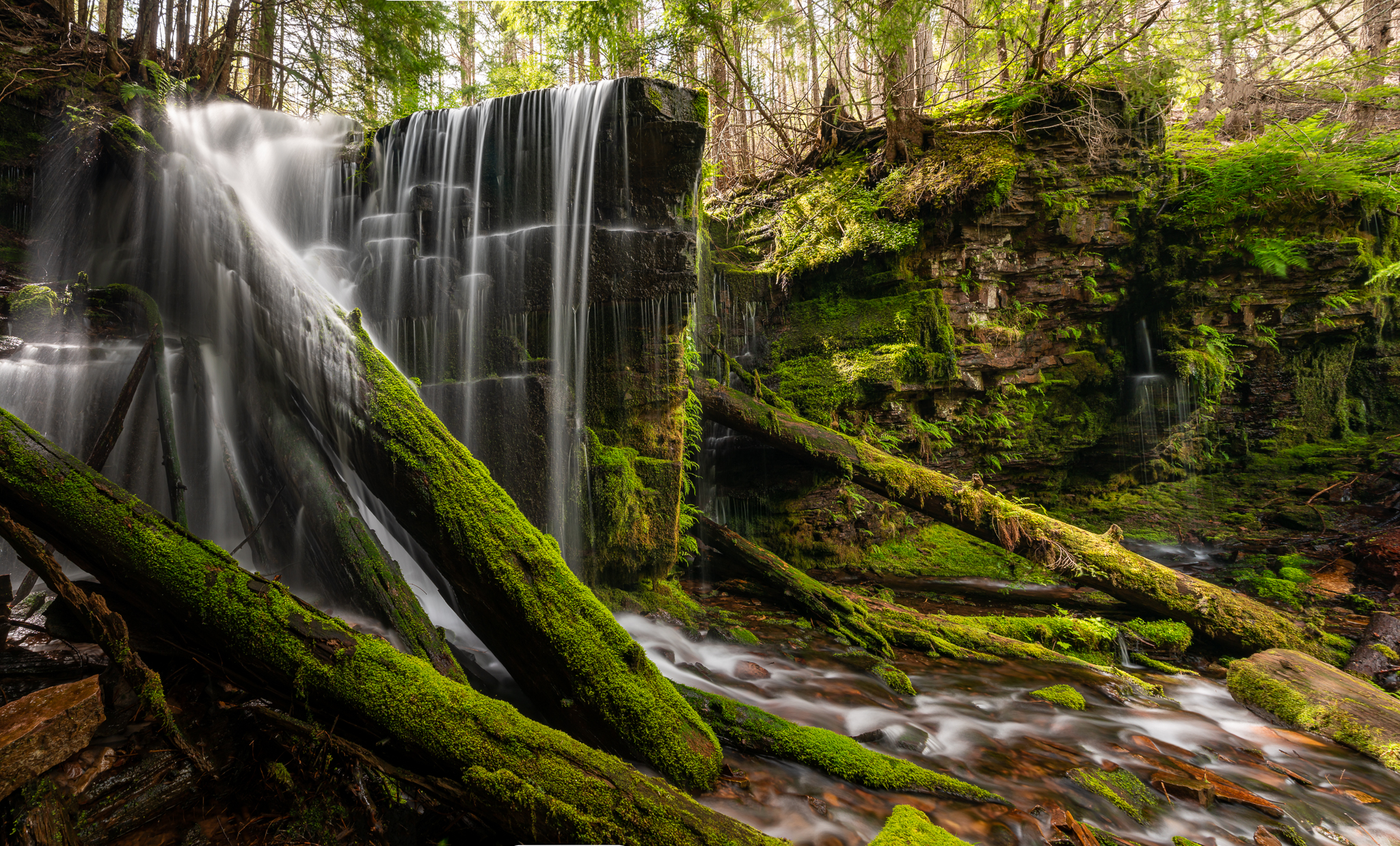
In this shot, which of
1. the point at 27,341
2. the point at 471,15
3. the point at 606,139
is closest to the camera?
the point at 27,341

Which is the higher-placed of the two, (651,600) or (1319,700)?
(651,600)

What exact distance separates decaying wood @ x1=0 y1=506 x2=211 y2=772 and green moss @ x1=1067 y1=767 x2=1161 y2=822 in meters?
4.19

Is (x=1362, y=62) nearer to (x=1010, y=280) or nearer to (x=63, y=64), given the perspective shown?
(x=1010, y=280)

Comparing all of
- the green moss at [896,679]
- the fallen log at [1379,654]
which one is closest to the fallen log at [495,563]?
the green moss at [896,679]

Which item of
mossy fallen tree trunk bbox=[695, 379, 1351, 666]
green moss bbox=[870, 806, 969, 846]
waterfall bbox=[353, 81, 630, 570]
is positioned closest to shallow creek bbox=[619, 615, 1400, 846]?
green moss bbox=[870, 806, 969, 846]

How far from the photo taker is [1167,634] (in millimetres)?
5383

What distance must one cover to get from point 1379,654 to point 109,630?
8948mm

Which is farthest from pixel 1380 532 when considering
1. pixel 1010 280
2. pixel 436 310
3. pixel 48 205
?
pixel 48 205

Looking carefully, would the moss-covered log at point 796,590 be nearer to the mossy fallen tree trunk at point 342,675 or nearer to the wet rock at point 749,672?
the wet rock at point 749,672

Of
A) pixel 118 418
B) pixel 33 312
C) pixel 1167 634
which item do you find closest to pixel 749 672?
pixel 1167 634

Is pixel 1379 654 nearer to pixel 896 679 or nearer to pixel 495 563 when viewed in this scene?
pixel 896 679

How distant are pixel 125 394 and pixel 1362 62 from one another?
46.9 ft

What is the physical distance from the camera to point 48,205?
17.7ft

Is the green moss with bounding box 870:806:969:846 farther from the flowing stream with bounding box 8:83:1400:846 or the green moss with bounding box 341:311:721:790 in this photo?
the green moss with bounding box 341:311:721:790
